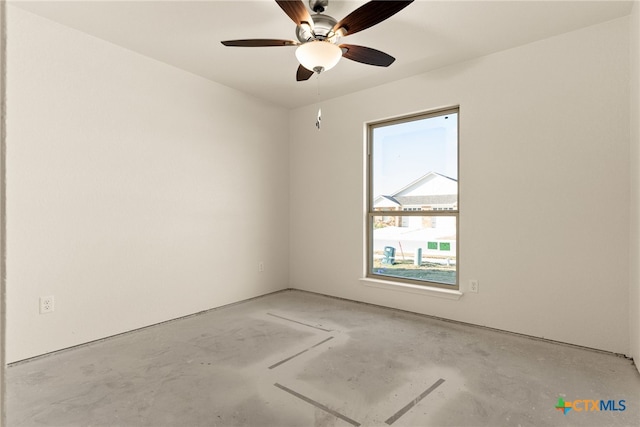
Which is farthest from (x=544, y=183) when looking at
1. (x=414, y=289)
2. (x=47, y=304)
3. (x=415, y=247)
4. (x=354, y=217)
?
(x=47, y=304)

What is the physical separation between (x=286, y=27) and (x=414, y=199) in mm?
2167

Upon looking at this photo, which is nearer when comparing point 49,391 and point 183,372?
point 49,391

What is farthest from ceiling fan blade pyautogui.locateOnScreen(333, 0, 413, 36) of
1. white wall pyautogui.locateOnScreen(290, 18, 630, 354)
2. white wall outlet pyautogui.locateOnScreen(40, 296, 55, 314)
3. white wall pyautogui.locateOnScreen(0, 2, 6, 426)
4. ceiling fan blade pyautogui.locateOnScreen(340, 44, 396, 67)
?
white wall outlet pyautogui.locateOnScreen(40, 296, 55, 314)

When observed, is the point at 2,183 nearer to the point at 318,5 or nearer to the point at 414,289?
the point at 318,5

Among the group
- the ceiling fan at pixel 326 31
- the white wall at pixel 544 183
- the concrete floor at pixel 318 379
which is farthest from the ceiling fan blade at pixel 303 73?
the concrete floor at pixel 318 379

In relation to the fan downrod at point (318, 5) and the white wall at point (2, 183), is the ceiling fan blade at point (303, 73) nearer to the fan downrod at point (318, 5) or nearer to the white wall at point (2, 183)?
the fan downrod at point (318, 5)

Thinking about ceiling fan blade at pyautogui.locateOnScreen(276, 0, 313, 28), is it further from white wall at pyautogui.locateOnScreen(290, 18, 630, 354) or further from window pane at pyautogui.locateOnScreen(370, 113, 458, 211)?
window pane at pyautogui.locateOnScreen(370, 113, 458, 211)

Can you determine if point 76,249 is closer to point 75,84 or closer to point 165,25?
point 75,84

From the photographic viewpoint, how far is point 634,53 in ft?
8.10

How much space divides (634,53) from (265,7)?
8.68 feet

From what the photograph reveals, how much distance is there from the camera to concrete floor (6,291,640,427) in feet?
5.99

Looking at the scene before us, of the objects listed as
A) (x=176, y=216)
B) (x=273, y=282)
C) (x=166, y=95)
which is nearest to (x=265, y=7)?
(x=166, y=95)

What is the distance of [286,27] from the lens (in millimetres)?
2725

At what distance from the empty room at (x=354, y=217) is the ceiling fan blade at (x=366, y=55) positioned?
0.07 feet
